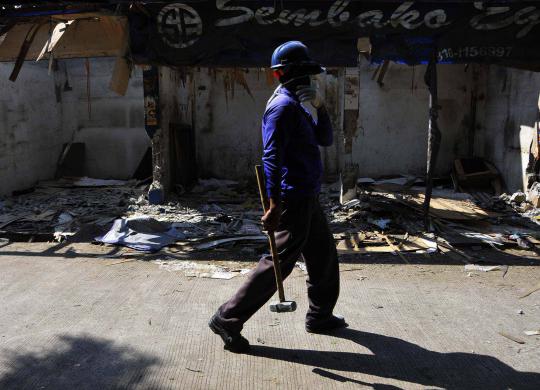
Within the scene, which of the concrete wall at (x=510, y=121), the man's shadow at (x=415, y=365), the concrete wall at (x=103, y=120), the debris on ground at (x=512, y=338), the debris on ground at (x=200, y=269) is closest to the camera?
the man's shadow at (x=415, y=365)

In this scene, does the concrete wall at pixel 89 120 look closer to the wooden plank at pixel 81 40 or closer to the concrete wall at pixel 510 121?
the wooden plank at pixel 81 40

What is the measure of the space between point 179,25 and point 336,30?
2.21 metres

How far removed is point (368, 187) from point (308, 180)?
8100 mm

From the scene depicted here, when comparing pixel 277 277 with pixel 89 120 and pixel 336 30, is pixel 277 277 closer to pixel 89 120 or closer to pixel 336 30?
Result: pixel 336 30

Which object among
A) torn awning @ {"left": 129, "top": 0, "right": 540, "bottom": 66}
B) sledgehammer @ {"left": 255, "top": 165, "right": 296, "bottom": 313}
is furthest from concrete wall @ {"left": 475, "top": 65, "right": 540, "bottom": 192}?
sledgehammer @ {"left": 255, "top": 165, "right": 296, "bottom": 313}

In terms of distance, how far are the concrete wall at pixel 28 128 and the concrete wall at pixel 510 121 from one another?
35.6 ft

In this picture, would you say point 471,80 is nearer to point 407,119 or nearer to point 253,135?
point 407,119

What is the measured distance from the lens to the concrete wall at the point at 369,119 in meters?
12.4

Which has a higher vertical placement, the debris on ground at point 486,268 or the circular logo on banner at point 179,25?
the circular logo on banner at point 179,25

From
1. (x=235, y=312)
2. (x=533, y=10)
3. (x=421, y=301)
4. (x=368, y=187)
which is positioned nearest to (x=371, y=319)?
(x=421, y=301)

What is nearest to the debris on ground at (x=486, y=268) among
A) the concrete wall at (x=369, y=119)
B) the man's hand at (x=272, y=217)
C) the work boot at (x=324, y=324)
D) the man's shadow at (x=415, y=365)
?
the man's shadow at (x=415, y=365)

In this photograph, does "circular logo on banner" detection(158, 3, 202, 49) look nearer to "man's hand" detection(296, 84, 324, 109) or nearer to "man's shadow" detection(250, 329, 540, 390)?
"man's hand" detection(296, 84, 324, 109)

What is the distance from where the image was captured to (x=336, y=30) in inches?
262

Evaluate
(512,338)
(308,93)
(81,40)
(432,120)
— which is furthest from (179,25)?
(512,338)
